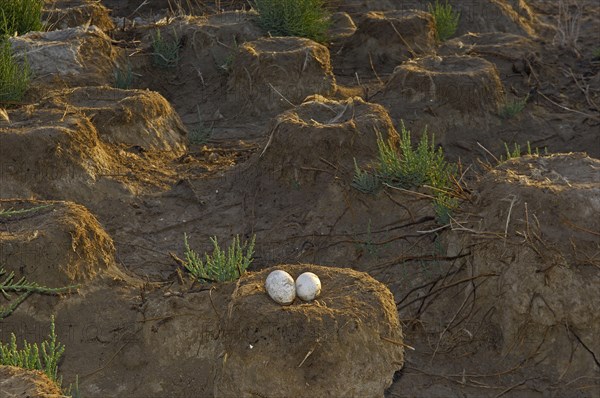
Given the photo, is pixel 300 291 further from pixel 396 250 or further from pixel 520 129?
pixel 520 129

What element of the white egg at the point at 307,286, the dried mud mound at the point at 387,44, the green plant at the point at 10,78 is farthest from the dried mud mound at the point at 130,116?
the white egg at the point at 307,286

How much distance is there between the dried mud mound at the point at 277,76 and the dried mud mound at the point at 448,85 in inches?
24.0

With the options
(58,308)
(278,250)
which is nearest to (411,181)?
(278,250)

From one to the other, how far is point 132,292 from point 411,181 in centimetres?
174

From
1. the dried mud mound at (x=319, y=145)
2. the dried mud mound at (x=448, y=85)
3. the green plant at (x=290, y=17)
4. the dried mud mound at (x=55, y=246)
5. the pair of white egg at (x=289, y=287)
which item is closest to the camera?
the pair of white egg at (x=289, y=287)

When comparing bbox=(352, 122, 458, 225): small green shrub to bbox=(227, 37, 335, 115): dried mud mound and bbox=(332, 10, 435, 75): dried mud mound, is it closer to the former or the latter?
bbox=(227, 37, 335, 115): dried mud mound

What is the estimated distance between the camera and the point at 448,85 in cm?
720

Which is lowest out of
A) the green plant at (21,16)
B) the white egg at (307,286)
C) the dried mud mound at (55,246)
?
the green plant at (21,16)

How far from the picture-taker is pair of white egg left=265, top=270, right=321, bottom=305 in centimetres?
381

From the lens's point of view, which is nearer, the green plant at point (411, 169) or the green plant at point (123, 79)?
the green plant at point (411, 169)

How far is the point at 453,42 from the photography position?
878cm

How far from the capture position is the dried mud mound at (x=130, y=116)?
21.2 feet

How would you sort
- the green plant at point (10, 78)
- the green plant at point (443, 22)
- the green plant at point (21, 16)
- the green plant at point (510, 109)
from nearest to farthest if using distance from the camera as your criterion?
the green plant at point (10, 78) → the green plant at point (510, 109) → the green plant at point (21, 16) → the green plant at point (443, 22)

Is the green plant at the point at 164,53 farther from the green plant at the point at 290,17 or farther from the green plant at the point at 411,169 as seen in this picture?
the green plant at the point at 411,169
